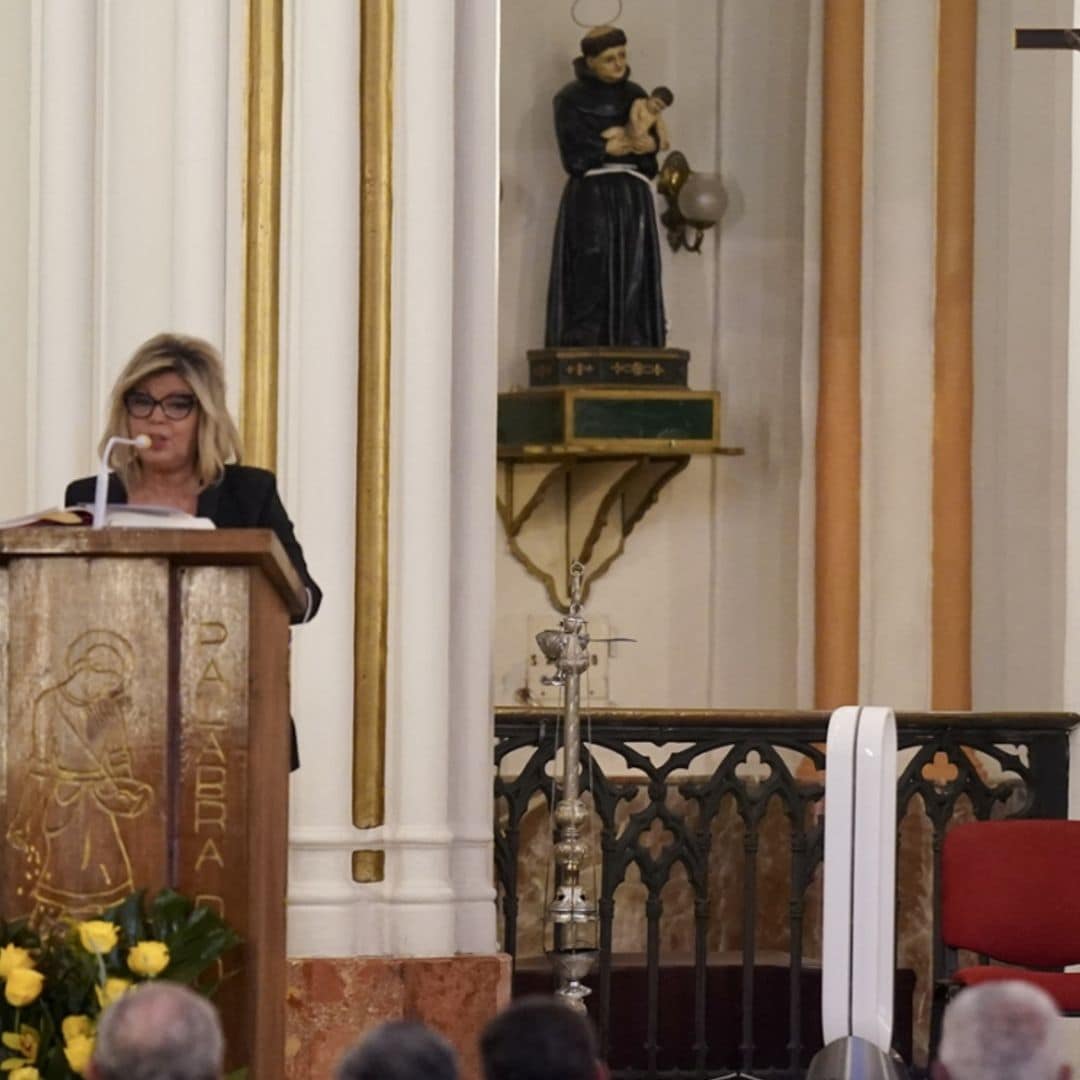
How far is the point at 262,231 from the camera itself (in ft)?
22.9

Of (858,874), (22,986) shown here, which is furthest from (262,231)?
(22,986)

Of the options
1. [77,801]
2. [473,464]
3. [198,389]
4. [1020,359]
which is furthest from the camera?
[1020,359]

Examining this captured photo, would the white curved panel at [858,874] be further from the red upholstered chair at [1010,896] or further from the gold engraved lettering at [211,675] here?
the red upholstered chair at [1010,896]

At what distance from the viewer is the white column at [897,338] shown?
34.1 feet

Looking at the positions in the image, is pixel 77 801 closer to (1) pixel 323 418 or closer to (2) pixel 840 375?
(1) pixel 323 418

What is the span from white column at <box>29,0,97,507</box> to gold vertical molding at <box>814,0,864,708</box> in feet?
14.1

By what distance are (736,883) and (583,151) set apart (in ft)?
10.8

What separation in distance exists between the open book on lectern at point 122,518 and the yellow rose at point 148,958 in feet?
2.61

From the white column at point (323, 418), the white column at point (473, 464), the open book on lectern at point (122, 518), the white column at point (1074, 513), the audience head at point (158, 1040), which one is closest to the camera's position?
the audience head at point (158, 1040)

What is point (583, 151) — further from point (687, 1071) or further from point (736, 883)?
point (687, 1071)

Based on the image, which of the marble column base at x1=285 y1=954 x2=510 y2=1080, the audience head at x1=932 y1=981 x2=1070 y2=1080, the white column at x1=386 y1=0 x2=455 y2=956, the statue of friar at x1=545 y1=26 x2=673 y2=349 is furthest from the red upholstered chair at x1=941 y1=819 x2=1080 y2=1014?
the audience head at x1=932 y1=981 x2=1070 y2=1080

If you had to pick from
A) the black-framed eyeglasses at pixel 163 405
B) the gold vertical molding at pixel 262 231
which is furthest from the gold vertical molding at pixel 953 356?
the black-framed eyeglasses at pixel 163 405

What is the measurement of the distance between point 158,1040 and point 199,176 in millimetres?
4550

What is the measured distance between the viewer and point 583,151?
10.7 meters
